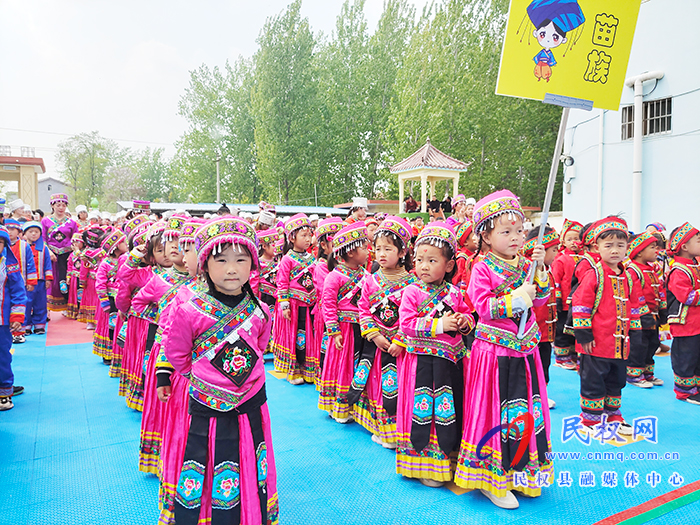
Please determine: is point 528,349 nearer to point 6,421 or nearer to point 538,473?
point 538,473

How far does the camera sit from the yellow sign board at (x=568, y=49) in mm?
2695

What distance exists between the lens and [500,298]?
297 centimetres

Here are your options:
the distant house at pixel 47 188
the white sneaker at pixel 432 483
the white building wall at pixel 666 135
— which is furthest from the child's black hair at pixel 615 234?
the distant house at pixel 47 188

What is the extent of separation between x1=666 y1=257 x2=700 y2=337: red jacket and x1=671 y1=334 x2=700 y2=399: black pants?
10cm

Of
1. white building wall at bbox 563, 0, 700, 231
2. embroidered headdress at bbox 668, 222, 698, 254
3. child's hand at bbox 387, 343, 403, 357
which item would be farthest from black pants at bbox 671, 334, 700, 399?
white building wall at bbox 563, 0, 700, 231

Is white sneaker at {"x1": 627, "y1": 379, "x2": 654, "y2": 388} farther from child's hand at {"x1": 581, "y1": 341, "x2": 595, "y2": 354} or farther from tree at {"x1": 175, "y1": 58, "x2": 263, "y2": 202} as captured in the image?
tree at {"x1": 175, "y1": 58, "x2": 263, "y2": 202}

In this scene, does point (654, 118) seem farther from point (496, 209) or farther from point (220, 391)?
point (220, 391)

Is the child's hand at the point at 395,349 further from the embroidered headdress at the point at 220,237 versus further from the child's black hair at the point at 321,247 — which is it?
the child's black hair at the point at 321,247

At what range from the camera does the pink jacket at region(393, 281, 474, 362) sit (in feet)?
10.7

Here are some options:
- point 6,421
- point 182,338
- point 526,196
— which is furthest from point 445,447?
point 526,196

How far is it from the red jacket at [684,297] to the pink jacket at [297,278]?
3.89 m

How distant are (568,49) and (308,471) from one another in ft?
10.9

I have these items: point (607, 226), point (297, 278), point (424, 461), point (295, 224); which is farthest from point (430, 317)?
point (295, 224)

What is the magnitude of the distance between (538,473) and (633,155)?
12.0m
